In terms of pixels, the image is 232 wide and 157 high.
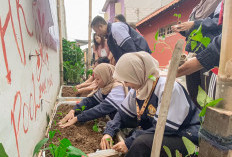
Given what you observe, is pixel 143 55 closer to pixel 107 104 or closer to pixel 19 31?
pixel 107 104

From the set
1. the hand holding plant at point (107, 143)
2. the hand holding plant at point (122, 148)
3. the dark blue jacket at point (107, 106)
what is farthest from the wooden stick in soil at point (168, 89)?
the dark blue jacket at point (107, 106)

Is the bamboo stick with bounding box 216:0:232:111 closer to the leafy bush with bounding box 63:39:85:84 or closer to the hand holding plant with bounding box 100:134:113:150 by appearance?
the hand holding plant with bounding box 100:134:113:150

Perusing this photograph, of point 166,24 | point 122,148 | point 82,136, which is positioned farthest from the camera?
point 166,24

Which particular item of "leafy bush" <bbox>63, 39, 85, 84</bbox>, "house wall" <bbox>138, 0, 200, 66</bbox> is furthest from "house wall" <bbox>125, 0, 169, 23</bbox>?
"leafy bush" <bbox>63, 39, 85, 84</bbox>

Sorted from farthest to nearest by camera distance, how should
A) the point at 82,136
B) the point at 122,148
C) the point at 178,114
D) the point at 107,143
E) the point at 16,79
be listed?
the point at 82,136 → the point at 107,143 → the point at 122,148 → the point at 178,114 → the point at 16,79

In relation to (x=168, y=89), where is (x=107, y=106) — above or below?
below

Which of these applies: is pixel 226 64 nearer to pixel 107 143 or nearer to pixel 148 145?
pixel 148 145

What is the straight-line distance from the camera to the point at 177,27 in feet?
4.66

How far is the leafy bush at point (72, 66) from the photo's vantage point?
4617 mm

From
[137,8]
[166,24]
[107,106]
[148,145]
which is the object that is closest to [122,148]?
[148,145]

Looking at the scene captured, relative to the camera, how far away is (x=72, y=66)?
15.0ft

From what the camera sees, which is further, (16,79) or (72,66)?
(72,66)

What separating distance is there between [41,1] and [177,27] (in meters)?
1.18

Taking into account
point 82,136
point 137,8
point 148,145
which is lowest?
point 82,136
